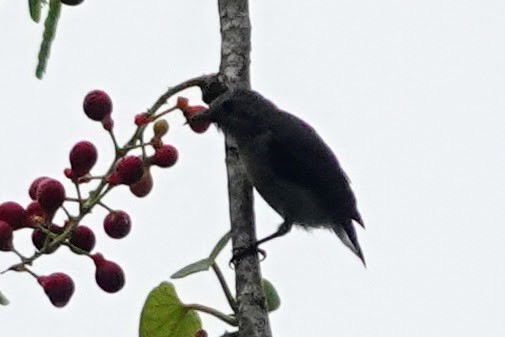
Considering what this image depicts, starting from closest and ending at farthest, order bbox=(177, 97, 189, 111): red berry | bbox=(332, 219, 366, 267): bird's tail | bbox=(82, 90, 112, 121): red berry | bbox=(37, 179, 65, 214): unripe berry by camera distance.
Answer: bbox=(37, 179, 65, 214): unripe berry < bbox=(82, 90, 112, 121): red berry < bbox=(177, 97, 189, 111): red berry < bbox=(332, 219, 366, 267): bird's tail

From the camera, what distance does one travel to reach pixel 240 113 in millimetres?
4035

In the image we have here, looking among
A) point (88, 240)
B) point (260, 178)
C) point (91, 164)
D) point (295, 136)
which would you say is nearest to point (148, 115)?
point (91, 164)

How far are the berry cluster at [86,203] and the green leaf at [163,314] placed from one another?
229mm

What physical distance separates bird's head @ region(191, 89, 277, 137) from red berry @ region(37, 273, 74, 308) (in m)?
0.83

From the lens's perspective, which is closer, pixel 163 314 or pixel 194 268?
pixel 194 268

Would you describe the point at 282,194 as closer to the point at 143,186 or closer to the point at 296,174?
the point at 296,174

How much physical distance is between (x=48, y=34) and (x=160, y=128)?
551 millimetres

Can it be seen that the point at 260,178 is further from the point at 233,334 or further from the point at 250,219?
the point at 233,334

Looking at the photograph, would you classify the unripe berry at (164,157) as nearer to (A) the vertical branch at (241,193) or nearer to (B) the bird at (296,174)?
(A) the vertical branch at (241,193)

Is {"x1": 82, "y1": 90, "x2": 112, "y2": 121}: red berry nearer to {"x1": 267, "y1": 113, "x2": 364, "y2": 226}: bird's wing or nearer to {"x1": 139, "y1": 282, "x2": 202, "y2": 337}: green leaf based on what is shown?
{"x1": 139, "y1": 282, "x2": 202, "y2": 337}: green leaf

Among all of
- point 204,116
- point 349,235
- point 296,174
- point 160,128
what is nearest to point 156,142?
point 160,128

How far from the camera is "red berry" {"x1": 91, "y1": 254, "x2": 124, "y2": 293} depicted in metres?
2.89

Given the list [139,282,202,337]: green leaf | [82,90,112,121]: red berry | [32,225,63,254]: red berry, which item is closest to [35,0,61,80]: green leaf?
[82,90,112,121]: red berry

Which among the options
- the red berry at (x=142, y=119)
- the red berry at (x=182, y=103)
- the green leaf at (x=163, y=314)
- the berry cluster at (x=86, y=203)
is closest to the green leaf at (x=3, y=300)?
the berry cluster at (x=86, y=203)
